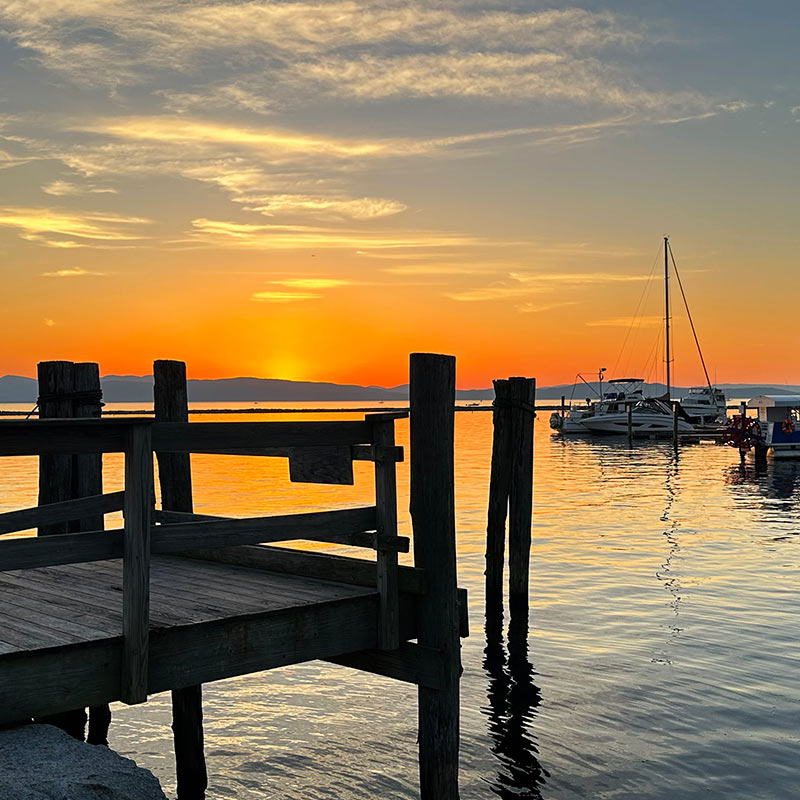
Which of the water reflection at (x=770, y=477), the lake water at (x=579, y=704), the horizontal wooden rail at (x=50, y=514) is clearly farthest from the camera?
the water reflection at (x=770, y=477)

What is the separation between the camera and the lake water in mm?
9375

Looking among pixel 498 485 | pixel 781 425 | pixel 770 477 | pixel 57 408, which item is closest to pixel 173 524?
pixel 57 408

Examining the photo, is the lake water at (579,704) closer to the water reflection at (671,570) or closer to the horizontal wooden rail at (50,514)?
the water reflection at (671,570)

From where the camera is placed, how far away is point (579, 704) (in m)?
11.5

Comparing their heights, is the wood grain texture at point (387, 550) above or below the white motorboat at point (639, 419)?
above

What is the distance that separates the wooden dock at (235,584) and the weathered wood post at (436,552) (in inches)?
0.4

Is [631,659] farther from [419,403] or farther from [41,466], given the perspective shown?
[41,466]

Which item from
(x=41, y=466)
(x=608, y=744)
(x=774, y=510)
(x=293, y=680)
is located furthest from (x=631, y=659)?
(x=774, y=510)

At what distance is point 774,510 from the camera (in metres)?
31.2

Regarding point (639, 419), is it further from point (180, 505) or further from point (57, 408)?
point (57, 408)

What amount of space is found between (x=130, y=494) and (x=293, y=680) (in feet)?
23.7

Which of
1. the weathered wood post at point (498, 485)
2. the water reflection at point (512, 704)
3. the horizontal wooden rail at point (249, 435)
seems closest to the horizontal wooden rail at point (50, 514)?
the horizontal wooden rail at point (249, 435)

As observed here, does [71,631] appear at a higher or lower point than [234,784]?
higher

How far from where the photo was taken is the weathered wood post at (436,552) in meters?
7.72
